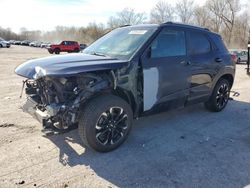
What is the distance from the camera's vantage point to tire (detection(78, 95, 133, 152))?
3.64 meters

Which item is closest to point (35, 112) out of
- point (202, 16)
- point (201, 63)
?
point (201, 63)

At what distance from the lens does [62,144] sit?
4.14m

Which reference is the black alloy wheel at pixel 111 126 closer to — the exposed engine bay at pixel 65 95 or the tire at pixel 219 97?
the exposed engine bay at pixel 65 95

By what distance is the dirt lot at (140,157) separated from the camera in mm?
3213

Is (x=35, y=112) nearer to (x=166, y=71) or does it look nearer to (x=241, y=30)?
(x=166, y=71)

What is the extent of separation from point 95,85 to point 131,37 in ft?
4.42

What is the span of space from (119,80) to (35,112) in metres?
1.30

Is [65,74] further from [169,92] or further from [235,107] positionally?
[235,107]

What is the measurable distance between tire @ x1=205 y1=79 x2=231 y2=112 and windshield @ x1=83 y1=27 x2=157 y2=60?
229 cm

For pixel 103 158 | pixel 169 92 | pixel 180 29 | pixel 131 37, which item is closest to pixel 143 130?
pixel 169 92

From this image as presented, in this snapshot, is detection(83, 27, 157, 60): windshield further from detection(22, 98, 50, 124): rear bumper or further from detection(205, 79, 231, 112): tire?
detection(205, 79, 231, 112): tire

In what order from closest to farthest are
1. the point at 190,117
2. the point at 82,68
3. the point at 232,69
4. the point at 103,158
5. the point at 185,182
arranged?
the point at 185,182 → the point at 82,68 → the point at 103,158 → the point at 190,117 → the point at 232,69

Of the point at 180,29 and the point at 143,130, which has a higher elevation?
the point at 180,29

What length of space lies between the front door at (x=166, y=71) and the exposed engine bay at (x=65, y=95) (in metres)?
0.78
